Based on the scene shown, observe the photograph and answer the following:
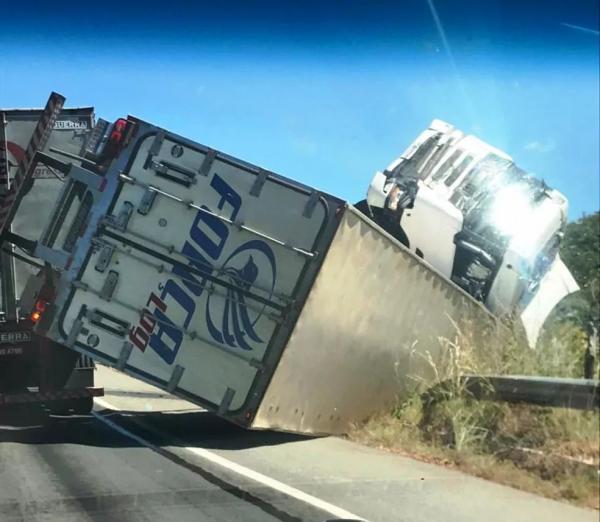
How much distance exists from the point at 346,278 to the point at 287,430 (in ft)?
6.36

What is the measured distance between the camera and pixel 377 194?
1367cm

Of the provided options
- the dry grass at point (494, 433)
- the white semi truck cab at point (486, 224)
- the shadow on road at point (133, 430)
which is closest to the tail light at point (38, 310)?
the shadow on road at point (133, 430)

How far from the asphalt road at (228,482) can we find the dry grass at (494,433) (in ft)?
0.97

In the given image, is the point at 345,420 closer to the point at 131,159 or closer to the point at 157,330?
the point at 157,330

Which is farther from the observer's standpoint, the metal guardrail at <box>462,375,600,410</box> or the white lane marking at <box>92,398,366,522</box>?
the metal guardrail at <box>462,375,600,410</box>

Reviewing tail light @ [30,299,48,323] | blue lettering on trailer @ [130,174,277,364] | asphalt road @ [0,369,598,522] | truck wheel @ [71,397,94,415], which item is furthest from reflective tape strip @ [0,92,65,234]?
truck wheel @ [71,397,94,415]

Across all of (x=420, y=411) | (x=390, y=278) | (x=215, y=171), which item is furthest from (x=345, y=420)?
(x=215, y=171)

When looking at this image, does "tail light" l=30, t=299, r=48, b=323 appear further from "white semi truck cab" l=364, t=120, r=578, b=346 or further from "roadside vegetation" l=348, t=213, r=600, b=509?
"white semi truck cab" l=364, t=120, r=578, b=346

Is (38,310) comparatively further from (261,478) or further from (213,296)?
(261,478)

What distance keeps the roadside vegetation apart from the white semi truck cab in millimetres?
547

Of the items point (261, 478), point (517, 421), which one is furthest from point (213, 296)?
point (517, 421)

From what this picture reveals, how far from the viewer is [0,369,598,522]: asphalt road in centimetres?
712

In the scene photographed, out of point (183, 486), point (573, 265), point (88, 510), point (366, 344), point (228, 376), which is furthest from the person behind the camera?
point (573, 265)

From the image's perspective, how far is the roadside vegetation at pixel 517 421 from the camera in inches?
321
